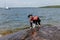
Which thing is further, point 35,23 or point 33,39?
point 35,23

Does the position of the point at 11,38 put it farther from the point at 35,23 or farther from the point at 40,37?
the point at 35,23

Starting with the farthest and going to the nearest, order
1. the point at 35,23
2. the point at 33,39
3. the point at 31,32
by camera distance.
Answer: the point at 35,23
the point at 31,32
the point at 33,39

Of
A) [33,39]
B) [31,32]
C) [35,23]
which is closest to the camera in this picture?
[33,39]

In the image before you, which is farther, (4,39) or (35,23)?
(35,23)

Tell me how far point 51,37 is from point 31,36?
1.13 meters

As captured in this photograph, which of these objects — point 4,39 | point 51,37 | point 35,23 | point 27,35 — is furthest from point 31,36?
point 35,23

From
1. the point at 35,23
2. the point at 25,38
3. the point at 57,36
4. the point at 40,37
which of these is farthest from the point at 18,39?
the point at 35,23

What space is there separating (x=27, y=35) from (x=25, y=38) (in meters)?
0.32

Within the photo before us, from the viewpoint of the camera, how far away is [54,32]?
13648 millimetres

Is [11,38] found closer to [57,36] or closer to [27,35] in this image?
[27,35]

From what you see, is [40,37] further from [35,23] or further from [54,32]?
[35,23]

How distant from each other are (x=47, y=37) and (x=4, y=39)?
9.32ft

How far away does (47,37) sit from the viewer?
12.5 metres

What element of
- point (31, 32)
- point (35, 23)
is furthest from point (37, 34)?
point (35, 23)
